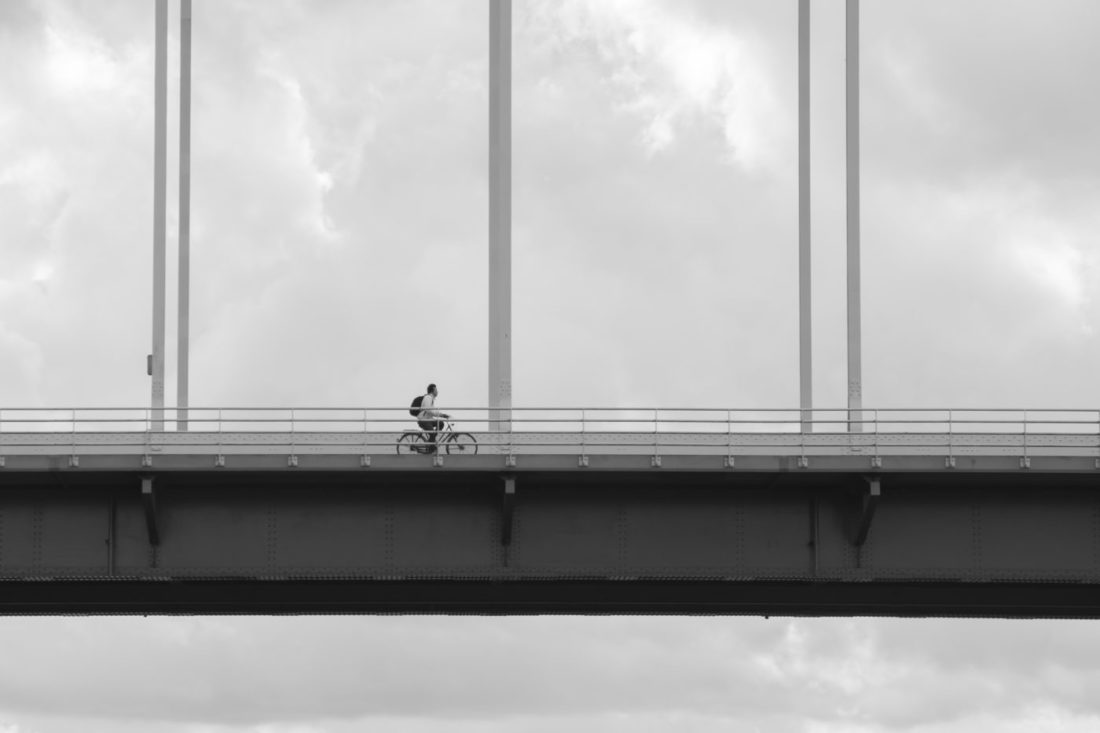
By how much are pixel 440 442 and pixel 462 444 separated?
66 centimetres

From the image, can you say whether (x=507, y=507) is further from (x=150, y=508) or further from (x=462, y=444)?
(x=150, y=508)

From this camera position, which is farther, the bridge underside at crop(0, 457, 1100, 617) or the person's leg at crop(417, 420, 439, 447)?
the person's leg at crop(417, 420, 439, 447)

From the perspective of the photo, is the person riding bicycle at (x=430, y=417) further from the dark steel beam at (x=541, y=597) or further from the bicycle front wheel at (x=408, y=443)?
the dark steel beam at (x=541, y=597)

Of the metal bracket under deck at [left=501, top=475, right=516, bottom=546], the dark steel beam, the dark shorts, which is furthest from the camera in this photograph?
the dark steel beam

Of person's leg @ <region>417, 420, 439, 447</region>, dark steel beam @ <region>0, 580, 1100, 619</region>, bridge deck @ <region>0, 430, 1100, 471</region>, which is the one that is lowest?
dark steel beam @ <region>0, 580, 1100, 619</region>

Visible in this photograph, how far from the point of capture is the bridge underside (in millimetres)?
56375

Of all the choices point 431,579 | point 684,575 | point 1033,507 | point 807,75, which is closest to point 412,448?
point 431,579

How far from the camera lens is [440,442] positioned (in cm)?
5672

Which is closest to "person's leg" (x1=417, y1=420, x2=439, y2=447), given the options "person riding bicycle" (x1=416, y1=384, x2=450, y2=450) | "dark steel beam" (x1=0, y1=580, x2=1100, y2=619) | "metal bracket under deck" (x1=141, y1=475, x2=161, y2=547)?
"person riding bicycle" (x1=416, y1=384, x2=450, y2=450)

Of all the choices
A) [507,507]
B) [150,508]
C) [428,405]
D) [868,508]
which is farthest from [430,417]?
[868,508]

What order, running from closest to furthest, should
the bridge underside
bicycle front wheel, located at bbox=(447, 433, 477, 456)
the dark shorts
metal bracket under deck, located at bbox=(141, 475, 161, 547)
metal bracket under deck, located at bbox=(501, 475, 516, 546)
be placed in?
1. metal bracket under deck, located at bbox=(141, 475, 161, 547)
2. metal bracket under deck, located at bbox=(501, 475, 516, 546)
3. bicycle front wheel, located at bbox=(447, 433, 477, 456)
4. the bridge underside
5. the dark shorts

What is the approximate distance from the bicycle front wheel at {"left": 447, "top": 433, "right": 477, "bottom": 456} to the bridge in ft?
0.95

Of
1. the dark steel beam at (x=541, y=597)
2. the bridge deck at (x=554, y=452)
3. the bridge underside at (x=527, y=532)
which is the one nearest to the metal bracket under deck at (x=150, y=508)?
the bridge underside at (x=527, y=532)

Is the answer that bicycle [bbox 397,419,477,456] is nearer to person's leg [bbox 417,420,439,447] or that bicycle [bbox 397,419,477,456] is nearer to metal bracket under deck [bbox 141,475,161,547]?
person's leg [bbox 417,420,439,447]
